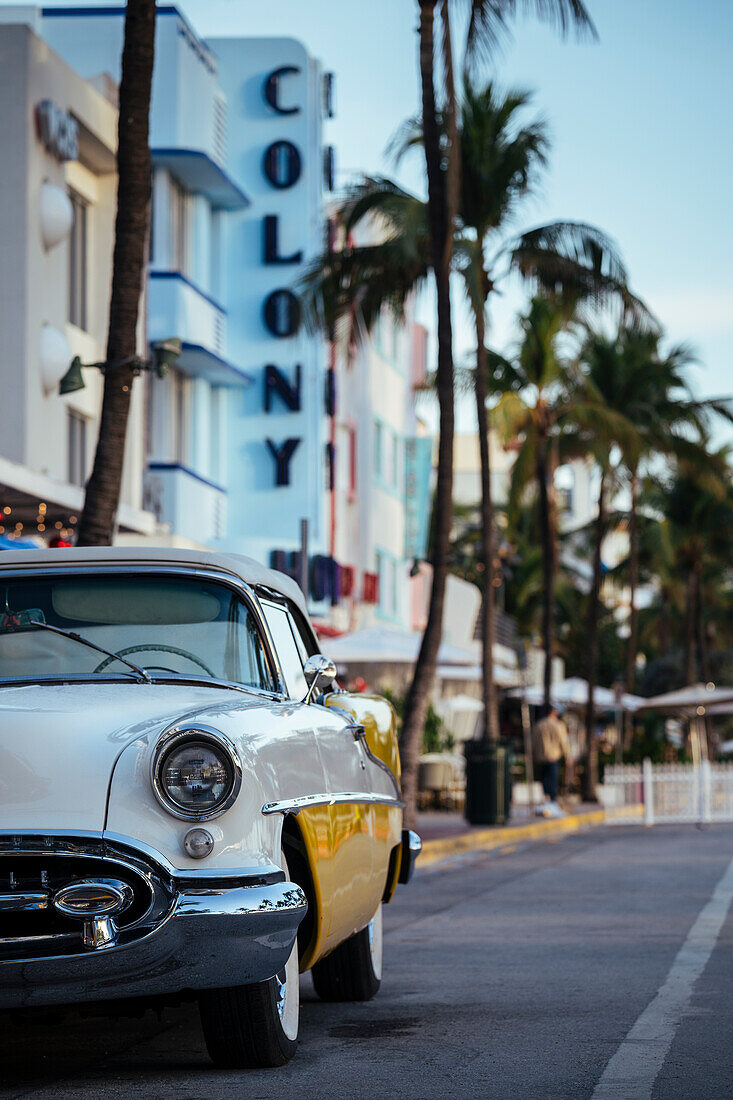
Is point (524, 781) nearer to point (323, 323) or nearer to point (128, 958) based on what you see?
point (323, 323)

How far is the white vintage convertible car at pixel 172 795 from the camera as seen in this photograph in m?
5.41

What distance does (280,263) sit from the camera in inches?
1400

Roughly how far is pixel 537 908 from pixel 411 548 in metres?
34.4

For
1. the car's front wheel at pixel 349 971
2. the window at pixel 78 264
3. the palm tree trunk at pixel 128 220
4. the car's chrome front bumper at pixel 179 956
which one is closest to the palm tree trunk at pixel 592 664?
the window at pixel 78 264

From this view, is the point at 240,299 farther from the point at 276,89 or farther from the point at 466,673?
the point at 466,673

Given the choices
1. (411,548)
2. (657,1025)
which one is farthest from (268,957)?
(411,548)

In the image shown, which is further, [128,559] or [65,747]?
[128,559]

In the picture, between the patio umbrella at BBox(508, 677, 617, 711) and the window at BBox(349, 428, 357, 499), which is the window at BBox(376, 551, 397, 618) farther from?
the patio umbrella at BBox(508, 677, 617, 711)

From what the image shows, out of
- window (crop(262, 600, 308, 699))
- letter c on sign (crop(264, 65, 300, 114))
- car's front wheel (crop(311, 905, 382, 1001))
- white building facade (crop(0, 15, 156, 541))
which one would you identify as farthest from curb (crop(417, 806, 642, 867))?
letter c on sign (crop(264, 65, 300, 114))

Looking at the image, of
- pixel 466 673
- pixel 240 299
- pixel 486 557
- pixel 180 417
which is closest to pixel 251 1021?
pixel 486 557

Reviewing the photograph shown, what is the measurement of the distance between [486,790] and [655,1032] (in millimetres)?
18794

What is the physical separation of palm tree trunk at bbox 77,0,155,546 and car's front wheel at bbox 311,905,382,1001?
7.27 m

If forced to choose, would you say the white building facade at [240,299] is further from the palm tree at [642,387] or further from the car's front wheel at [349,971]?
the car's front wheel at [349,971]

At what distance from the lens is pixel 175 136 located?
3039 centimetres
